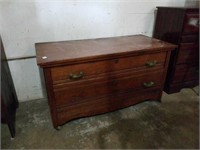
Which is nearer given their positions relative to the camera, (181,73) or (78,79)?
(78,79)

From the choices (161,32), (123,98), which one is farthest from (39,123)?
(161,32)

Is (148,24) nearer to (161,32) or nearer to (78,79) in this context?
(161,32)

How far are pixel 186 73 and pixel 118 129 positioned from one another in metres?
1.10

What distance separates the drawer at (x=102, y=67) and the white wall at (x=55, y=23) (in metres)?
0.55

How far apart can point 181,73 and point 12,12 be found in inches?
73.9

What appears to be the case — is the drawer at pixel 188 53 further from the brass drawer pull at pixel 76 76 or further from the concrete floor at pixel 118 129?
the brass drawer pull at pixel 76 76

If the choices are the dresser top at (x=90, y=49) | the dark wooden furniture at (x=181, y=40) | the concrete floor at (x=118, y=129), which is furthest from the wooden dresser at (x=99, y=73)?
the dark wooden furniture at (x=181, y=40)

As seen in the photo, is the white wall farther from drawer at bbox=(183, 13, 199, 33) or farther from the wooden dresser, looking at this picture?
drawer at bbox=(183, 13, 199, 33)

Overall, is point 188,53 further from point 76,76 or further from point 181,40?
point 76,76

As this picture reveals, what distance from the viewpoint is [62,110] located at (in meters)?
1.43

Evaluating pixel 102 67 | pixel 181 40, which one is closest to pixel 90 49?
pixel 102 67

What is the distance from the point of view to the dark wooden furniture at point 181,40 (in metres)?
1.67

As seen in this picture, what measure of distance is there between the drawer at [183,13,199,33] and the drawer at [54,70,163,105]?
504 millimetres

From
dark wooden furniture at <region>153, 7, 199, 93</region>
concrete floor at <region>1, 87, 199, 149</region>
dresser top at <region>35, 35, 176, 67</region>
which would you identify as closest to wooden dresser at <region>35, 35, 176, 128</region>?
dresser top at <region>35, 35, 176, 67</region>
